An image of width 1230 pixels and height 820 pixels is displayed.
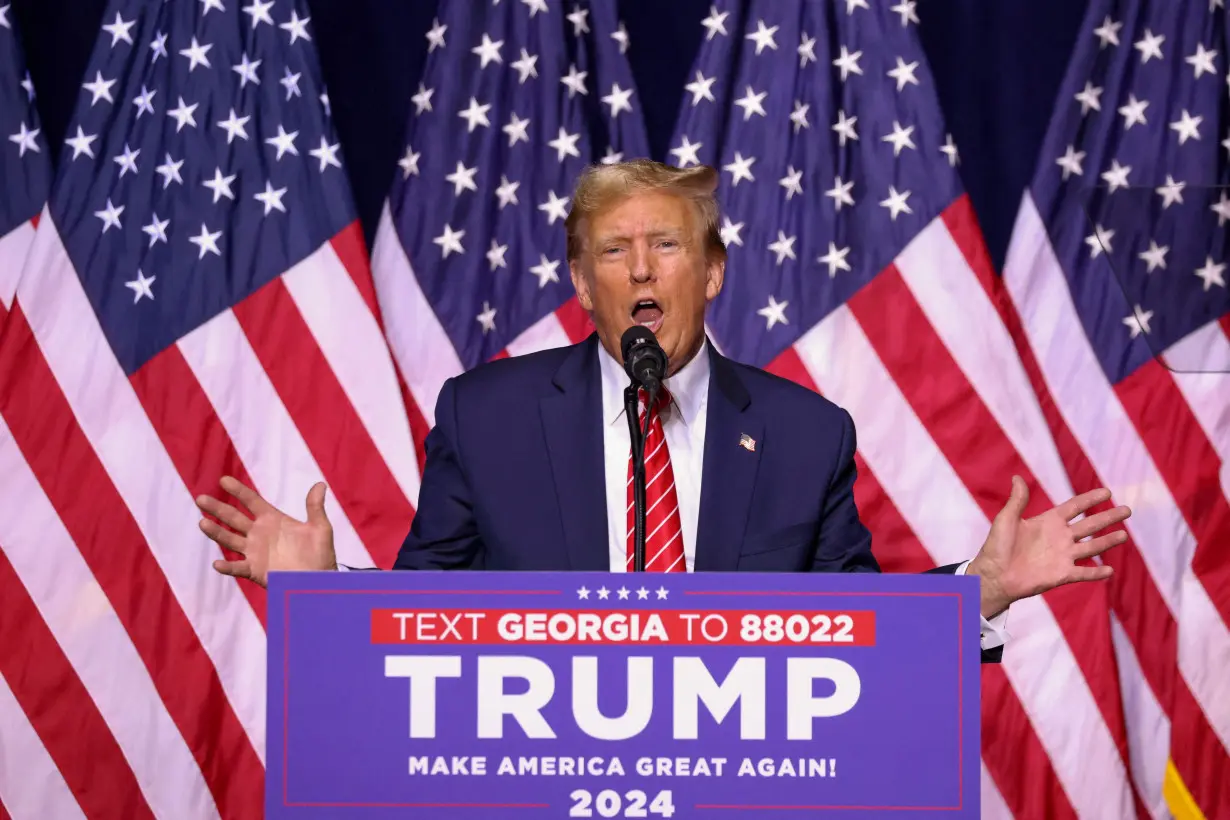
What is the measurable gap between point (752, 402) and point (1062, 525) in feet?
1.95

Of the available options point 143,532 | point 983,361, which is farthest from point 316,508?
point 983,361

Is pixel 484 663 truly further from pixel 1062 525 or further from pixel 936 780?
pixel 1062 525

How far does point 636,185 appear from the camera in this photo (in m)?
2.44

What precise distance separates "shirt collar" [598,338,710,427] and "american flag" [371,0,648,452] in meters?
1.26

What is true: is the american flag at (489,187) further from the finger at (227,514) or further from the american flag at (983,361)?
the finger at (227,514)

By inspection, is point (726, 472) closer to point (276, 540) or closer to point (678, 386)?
point (678, 386)

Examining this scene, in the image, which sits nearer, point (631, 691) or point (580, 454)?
point (631, 691)

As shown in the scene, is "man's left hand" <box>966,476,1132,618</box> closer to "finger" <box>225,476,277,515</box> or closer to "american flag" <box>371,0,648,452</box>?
"finger" <box>225,476,277,515</box>

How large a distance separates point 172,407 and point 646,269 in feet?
5.45

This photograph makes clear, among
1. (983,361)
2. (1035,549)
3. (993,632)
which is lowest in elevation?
(993,632)

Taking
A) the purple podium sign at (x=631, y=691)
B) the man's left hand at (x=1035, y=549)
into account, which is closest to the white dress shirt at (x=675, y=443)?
the man's left hand at (x=1035, y=549)

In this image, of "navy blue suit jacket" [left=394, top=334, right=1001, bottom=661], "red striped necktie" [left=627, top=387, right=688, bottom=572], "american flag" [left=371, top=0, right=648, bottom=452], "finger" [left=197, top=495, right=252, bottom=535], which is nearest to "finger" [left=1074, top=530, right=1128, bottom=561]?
"navy blue suit jacket" [left=394, top=334, right=1001, bottom=661]

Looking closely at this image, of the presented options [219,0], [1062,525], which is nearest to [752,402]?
[1062,525]

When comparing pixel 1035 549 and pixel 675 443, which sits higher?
pixel 675 443
